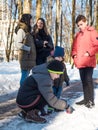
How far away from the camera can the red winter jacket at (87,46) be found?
306 inches

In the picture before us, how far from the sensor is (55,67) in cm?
645

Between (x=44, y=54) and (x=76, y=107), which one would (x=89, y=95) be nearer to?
(x=76, y=107)

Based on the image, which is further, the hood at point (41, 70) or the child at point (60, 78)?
the child at point (60, 78)

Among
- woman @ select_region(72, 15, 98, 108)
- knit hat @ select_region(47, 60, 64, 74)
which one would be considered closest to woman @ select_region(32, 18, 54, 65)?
woman @ select_region(72, 15, 98, 108)

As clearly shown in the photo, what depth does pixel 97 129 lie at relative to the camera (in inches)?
244

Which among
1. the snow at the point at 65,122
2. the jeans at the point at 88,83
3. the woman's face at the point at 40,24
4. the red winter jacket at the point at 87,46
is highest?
the woman's face at the point at 40,24

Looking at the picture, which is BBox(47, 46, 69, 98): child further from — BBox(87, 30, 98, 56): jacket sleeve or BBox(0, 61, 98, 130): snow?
BBox(87, 30, 98, 56): jacket sleeve

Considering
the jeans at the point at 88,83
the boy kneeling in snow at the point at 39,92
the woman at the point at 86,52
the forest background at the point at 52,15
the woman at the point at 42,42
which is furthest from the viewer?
the forest background at the point at 52,15

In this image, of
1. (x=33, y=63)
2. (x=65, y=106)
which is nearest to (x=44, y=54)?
(x=33, y=63)

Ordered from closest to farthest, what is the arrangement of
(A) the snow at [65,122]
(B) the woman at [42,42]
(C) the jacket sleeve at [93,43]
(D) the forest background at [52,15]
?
(A) the snow at [65,122] < (C) the jacket sleeve at [93,43] < (B) the woman at [42,42] < (D) the forest background at [52,15]

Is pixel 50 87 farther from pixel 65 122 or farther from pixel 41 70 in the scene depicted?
pixel 65 122

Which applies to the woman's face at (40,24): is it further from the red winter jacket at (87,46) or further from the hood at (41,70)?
the hood at (41,70)

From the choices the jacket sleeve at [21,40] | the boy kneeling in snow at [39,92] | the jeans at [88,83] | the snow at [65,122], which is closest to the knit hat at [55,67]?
the boy kneeling in snow at [39,92]

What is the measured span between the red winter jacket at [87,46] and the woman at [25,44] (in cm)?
150
